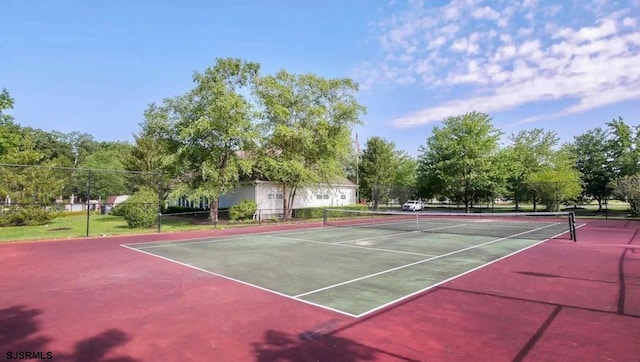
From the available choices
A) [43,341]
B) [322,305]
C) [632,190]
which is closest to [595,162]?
[632,190]

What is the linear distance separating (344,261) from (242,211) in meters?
17.7

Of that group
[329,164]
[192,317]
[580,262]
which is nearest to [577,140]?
[329,164]

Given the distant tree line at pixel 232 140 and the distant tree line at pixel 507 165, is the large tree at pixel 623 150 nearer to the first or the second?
the distant tree line at pixel 507 165

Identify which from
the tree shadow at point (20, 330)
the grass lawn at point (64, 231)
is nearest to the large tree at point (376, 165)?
the grass lawn at point (64, 231)

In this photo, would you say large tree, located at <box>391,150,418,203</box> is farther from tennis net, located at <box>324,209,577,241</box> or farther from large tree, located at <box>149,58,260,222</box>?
large tree, located at <box>149,58,260,222</box>

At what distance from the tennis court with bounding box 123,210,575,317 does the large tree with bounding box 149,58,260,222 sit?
947 centimetres

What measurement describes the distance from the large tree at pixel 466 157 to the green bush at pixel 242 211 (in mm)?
23380

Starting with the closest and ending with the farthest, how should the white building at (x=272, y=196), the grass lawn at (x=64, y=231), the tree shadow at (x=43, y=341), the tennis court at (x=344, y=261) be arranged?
the tree shadow at (x=43, y=341) → the tennis court at (x=344, y=261) → the grass lawn at (x=64, y=231) → the white building at (x=272, y=196)

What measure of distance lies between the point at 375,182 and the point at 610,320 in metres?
45.1

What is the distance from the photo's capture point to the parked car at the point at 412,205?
47438 millimetres

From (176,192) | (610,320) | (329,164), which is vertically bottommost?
(610,320)

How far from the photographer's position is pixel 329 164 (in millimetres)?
31641

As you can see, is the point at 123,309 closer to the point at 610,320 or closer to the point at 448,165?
the point at 610,320

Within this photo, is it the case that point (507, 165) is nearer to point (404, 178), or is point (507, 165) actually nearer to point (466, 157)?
point (466, 157)
